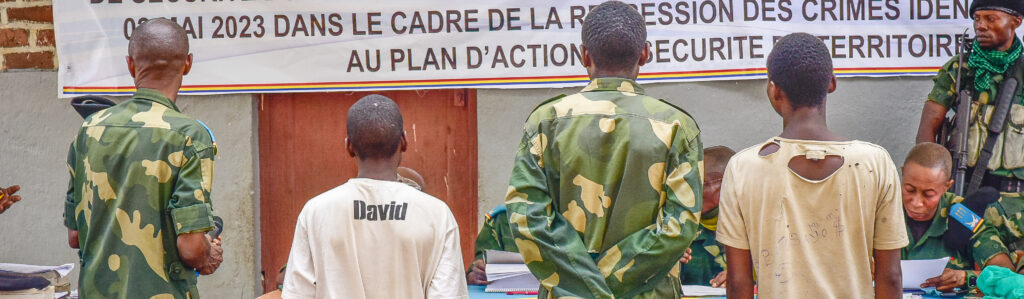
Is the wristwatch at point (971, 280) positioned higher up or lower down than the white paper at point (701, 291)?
higher up

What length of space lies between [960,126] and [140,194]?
352cm

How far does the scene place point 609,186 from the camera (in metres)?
2.85

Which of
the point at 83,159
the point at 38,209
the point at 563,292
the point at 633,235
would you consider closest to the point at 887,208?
the point at 633,235

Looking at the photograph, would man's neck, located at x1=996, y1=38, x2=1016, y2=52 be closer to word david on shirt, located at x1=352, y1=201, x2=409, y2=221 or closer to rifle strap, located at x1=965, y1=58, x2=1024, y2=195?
rifle strap, located at x1=965, y1=58, x2=1024, y2=195

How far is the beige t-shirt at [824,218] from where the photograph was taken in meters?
2.81

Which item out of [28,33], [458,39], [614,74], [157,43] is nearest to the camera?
A: [614,74]

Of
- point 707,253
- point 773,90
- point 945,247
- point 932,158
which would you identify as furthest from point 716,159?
point 773,90

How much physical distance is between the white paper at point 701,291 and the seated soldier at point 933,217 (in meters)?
0.92

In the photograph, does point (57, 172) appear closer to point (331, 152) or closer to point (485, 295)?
point (331, 152)

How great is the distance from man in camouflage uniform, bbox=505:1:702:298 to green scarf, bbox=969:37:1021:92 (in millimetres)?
2378

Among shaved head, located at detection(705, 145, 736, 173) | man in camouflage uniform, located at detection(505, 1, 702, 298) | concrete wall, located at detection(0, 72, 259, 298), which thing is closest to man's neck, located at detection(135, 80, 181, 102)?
man in camouflage uniform, located at detection(505, 1, 702, 298)

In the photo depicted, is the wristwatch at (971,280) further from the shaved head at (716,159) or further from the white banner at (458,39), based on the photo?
the white banner at (458,39)

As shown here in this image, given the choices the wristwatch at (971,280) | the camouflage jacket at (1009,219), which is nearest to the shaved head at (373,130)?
the wristwatch at (971,280)

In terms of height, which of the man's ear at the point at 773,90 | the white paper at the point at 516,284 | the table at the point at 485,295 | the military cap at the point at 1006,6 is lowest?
the table at the point at 485,295
